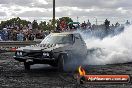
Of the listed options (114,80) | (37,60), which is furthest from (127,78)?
(37,60)

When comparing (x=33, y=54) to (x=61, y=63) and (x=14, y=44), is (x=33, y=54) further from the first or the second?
(x=14, y=44)

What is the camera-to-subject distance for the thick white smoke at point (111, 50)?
19059 millimetres

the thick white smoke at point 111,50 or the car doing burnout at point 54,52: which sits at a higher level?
the car doing burnout at point 54,52

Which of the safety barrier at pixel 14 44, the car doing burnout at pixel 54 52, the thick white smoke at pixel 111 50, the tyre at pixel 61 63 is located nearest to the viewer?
A: the car doing burnout at pixel 54 52

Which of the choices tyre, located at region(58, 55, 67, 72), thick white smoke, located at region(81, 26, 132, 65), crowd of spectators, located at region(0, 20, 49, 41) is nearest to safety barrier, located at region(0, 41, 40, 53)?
crowd of spectators, located at region(0, 20, 49, 41)

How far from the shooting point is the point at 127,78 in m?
7.88

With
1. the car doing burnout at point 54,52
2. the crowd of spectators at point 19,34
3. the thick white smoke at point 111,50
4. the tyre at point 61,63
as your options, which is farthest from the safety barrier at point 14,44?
the tyre at point 61,63

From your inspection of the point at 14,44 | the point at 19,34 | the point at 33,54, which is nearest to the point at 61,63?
the point at 33,54

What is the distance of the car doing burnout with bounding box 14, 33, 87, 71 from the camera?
14875mm

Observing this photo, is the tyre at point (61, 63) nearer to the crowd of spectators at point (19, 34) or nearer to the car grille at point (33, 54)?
the car grille at point (33, 54)

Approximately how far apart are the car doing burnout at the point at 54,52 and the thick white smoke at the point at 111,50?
2.01 m

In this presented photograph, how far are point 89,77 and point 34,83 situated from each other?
4.06 metres

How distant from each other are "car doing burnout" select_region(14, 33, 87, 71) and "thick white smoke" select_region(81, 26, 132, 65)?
201 centimetres

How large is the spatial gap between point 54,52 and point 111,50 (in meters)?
6.38
